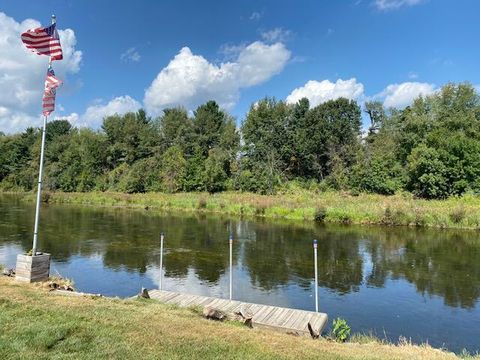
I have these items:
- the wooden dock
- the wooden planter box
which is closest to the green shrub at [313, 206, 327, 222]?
the wooden dock

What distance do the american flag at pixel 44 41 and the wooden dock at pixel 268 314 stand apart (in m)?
6.76

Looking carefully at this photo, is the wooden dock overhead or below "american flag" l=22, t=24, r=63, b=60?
below

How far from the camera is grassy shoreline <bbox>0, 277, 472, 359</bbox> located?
17.3 feet

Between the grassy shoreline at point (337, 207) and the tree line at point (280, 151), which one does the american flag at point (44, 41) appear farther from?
the tree line at point (280, 151)

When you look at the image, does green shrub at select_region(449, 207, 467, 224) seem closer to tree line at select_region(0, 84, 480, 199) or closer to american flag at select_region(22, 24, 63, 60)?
tree line at select_region(0, 84, 480, 199)

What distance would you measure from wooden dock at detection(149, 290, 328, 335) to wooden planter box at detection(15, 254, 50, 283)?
2.72 m

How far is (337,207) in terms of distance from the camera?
30.3 metres

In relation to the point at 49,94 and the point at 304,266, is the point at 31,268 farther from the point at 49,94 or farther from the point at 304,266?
the point at 304,266

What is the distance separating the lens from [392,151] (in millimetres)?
41875

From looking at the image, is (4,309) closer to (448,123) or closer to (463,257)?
(463,257)

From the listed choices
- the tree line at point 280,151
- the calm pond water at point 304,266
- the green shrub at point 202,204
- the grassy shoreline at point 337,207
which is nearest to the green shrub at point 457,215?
the grassy shoreline at point 337,207

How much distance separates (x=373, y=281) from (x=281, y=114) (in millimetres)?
39771

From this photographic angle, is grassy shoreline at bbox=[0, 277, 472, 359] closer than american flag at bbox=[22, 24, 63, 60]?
Yes

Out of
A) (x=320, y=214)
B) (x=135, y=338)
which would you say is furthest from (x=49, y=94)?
(x=320, y=214)
